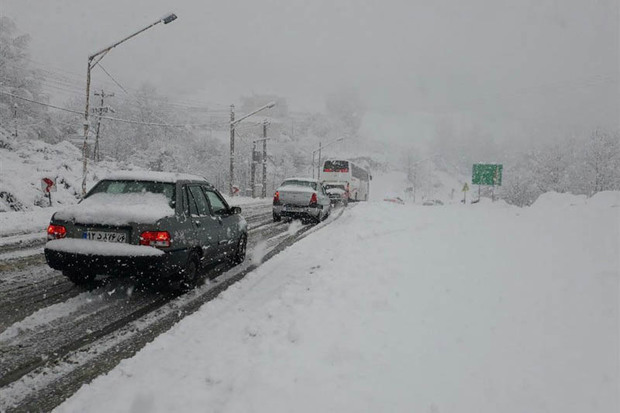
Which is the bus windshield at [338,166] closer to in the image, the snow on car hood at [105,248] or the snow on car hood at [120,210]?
the snow on car hood at [120,210]

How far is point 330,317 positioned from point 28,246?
701 centimetres

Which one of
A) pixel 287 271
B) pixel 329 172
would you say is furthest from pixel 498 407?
pixel 329 172

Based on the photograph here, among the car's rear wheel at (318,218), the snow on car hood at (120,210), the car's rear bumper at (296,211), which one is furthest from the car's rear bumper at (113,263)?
the car's rear wheel at (318,218)

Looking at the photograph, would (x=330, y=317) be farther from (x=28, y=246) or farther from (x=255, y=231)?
(x=255, y=231)

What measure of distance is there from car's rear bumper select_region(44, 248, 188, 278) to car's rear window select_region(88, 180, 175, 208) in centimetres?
98

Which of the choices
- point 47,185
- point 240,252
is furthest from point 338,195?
point 240,252

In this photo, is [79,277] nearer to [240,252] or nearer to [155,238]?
[155,238]

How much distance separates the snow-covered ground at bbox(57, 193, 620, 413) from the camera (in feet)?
→ 9.35

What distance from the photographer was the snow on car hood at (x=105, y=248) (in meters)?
4.83

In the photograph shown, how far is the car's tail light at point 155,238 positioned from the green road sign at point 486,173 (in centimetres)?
4215

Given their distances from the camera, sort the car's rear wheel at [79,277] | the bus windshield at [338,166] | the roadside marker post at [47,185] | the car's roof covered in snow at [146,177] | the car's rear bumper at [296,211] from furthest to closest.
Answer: the bus windshield at [338,166], the roadside marker post at [47,185], the car's rear bumper at [296,211], the car's roof covered in snow at [146,177], the car's rear wheel at [79,277]

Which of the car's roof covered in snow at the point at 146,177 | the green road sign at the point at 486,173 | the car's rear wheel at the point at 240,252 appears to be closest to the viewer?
the car's roof covered in snow at the point at 146,177

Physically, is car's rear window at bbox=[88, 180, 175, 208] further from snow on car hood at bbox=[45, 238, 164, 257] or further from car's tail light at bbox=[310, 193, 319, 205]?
car's tail light at bbox=[310, 193, 319, 205]

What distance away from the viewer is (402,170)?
198m
